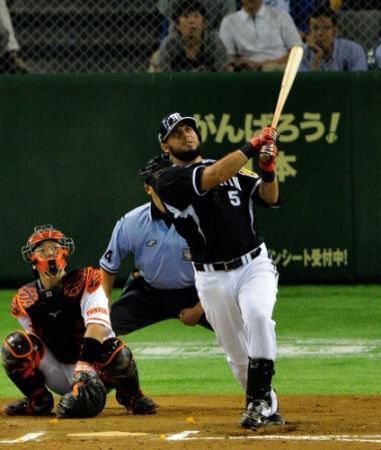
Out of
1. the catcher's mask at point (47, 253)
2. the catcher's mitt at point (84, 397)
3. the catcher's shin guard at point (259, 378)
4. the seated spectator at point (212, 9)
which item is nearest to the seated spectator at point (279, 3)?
the seated spectator at point (212, 9)

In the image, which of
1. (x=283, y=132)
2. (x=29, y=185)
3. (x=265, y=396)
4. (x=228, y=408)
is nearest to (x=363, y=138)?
(x=283, y=132)

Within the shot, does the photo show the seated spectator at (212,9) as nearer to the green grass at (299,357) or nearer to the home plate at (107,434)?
the green grass at (299,357)

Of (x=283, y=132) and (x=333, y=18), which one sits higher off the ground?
(x=333, y=18)

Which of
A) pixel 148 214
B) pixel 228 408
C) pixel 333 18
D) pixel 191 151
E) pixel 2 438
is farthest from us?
pixel 333 18

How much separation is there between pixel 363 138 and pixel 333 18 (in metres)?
1.22

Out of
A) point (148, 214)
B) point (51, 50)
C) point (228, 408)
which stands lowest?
point (228, 408)

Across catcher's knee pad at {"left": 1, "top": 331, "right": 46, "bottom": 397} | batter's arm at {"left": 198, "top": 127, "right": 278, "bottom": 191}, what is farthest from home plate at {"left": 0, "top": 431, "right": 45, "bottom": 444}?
batter's arm at {"left": 198, "top": 127, "right": 278, "bottom": 191}

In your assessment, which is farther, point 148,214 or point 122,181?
point 122,181

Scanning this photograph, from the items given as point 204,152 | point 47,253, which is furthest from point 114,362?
point 204,152

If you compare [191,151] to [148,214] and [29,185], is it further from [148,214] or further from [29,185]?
[29,185]

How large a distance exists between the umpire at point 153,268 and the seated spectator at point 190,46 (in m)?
4.03

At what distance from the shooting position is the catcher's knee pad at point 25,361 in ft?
24.7

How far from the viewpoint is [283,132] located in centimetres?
1294

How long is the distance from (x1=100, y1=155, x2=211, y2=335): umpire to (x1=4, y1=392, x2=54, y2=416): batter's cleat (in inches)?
59.5
